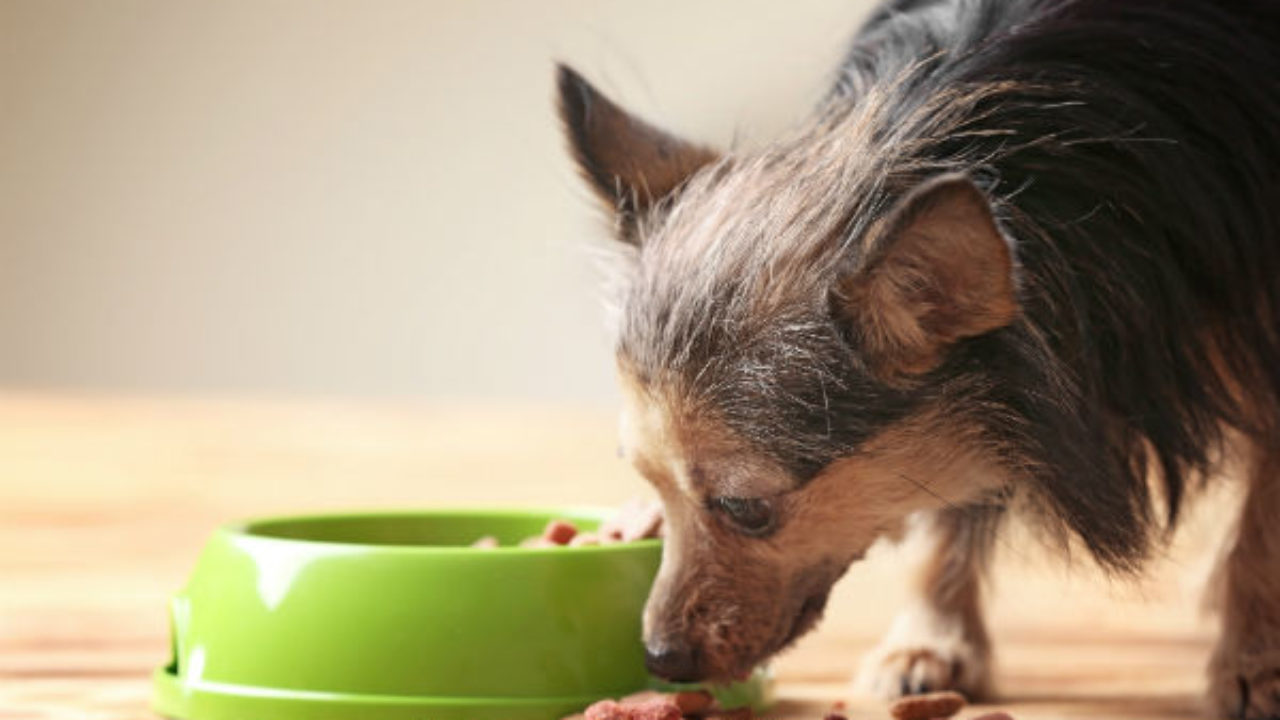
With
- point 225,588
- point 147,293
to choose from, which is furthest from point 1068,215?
point 147,293

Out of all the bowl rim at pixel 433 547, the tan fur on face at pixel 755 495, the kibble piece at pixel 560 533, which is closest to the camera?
the tan fur on face at pixel 755 495

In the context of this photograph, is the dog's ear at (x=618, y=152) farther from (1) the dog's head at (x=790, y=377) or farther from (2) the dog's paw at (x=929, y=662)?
(2) the dog's paw at (x=929, y=662)

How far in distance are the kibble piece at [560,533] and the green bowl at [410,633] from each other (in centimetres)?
23

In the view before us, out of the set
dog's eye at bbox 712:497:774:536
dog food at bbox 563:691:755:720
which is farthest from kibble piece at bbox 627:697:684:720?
dog's eye at bbox 712:497:774:536

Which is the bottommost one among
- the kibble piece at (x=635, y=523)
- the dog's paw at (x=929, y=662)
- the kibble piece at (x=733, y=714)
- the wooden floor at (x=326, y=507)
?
the wooden floor at (x=326, y=507)

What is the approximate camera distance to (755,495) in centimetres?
234

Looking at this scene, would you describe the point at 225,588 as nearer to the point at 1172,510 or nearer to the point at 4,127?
the point at 1172,510

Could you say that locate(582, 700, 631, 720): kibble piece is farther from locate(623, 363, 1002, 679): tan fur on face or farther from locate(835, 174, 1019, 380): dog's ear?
locate(835, 174, 1019, 380): dog's ear

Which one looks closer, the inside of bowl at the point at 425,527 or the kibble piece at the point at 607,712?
the kibble piece at the point at 607,712

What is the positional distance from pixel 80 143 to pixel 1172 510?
19.8 feet

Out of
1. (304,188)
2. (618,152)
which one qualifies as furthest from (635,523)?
(304,188)

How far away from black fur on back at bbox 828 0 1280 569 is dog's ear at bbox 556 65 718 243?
14.5 inches

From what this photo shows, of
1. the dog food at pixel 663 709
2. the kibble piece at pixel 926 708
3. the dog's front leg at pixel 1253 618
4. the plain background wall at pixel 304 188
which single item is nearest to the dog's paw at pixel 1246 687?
the dog's front leg at pixel 1253 618

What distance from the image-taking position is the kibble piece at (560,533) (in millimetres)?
2754
